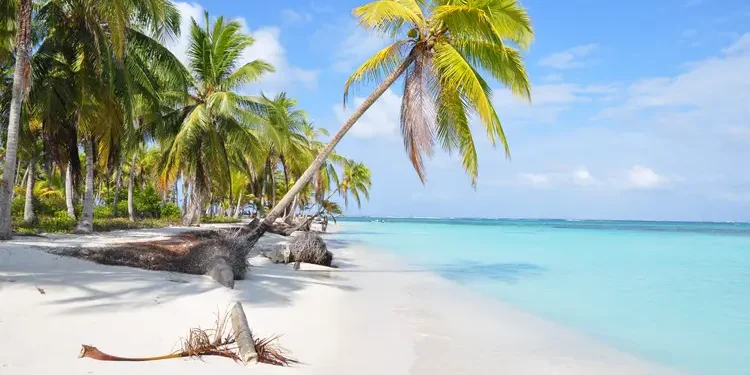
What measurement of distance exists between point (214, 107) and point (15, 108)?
7.85 meters

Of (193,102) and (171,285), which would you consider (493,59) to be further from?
(193,102)

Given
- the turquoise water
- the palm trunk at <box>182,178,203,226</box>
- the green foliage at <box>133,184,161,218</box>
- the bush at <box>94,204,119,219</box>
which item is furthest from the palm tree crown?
the green foliage at <box>133,184,161,218</box>

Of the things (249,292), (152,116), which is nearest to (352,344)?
(249,292)

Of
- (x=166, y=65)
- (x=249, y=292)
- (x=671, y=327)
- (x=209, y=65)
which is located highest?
(x=209, y=65)

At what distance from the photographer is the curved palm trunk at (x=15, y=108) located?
927cm

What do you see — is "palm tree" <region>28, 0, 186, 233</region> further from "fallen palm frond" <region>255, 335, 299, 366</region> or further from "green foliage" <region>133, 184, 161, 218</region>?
"green foliage" <region>133, 184, 161, 218</region>

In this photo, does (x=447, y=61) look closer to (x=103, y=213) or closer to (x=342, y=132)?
(x=342, y=132)

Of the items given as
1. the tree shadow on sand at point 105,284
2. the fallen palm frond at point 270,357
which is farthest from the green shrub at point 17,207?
the fallen palm frond at point 270,357

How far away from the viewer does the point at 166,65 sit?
13.8 meters

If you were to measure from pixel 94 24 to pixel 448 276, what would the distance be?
1032 centimetres

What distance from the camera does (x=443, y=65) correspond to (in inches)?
360

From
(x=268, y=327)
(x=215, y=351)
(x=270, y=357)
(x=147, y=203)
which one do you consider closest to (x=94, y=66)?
(x=268, y=327)

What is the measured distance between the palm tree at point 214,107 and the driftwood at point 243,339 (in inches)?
527

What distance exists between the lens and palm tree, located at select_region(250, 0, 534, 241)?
9.12 metres
